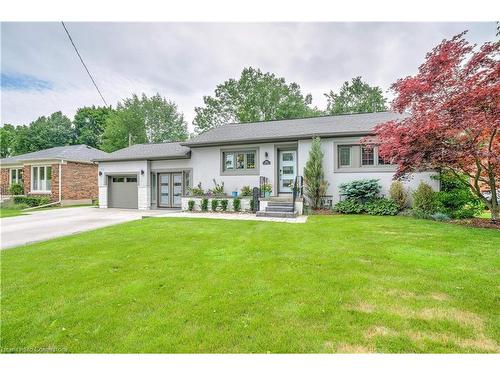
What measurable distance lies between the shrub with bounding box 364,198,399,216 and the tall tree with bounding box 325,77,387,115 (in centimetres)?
2336

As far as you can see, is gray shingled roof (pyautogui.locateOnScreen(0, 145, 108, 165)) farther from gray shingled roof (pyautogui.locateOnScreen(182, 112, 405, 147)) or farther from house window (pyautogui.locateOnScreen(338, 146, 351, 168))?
house window (pyautogui.locateOnScreen(338, 146, 351, 168))

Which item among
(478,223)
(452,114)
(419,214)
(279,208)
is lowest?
(478,223)

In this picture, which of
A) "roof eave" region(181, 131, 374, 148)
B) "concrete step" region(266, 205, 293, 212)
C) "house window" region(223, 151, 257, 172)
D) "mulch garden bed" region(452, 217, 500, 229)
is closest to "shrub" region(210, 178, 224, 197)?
"house window" region(223, 151, 257, 172)

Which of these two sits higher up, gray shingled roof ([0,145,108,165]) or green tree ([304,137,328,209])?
gray shingled roof ([0,145,108,165])

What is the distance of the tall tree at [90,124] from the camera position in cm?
4066

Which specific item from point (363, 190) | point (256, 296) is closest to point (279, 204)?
point (363, 190)

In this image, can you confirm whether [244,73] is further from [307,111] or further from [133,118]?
[133,118]

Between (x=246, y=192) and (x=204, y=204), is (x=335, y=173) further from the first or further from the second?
(x=204, y=204)

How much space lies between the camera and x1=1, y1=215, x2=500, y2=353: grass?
7.64 feet

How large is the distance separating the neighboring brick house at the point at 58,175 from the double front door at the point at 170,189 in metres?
7.67

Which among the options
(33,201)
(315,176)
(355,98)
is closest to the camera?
(315,176)

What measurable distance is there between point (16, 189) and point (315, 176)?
2179cm

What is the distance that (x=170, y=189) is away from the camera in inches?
575
